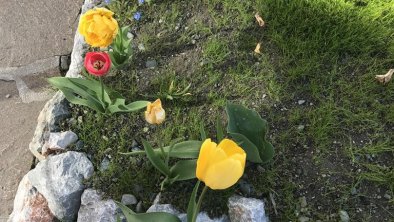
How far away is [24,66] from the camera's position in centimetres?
283

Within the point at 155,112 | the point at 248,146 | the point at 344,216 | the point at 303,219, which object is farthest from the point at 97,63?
the point at 344,216

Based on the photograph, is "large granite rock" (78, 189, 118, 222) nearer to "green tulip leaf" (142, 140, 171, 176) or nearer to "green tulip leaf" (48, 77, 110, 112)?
"green tulip leaf" (142, 140, 171, 176)

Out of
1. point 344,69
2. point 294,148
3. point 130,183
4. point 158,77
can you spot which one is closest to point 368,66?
point 344,69

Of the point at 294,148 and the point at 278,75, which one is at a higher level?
the point at 278,75

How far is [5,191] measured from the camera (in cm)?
252

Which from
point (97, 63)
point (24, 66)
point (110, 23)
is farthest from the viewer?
point (24, 66)

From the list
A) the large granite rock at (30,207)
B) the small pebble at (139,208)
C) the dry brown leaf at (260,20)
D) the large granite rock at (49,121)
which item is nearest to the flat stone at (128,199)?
the small pebble at (139,208)

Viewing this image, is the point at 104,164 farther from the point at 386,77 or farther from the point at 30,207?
the point at 386,77

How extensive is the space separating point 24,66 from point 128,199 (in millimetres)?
1129

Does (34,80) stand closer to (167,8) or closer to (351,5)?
(167,8)

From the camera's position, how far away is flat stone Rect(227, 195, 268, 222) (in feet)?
6.55

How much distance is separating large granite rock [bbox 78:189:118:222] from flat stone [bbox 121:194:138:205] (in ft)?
0.14

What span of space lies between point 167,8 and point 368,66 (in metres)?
1.04

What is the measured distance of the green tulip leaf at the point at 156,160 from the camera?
1.99m
